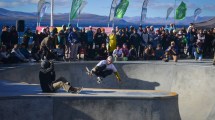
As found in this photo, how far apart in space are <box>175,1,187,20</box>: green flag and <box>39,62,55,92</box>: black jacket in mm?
24849

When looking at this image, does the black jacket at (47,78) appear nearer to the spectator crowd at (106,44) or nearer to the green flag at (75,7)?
the spectator crowd at (106,44)

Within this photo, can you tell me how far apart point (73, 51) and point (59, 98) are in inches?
399

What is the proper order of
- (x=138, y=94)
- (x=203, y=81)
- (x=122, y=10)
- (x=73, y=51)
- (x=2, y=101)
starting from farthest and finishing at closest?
(x=122, y=10) < (x=73, y=51) < (x=203, y=81) < (x=138, y=94) < (x=2, y=101)

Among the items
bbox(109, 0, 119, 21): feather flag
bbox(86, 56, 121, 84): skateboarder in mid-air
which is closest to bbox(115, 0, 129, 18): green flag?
bbox(109, 0, 119, 21): feather flag

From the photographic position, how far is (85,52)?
22984 mm

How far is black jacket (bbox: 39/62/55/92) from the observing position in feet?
41.2

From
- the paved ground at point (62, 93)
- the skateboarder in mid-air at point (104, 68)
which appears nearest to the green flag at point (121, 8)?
the skateboarder in mid-air at point (104, 68)

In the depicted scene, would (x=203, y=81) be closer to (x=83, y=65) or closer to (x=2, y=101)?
(x=83, y=65)

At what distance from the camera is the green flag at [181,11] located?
117 ft

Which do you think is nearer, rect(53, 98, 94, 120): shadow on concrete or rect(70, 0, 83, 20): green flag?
rect(53, 98, 94, 120): shadow on concrete

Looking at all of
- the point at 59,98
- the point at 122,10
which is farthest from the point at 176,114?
the point at 122,10

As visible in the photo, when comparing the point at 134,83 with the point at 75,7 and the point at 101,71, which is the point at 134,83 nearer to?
the point at 101,71

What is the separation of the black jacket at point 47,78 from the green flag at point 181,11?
81.5ft

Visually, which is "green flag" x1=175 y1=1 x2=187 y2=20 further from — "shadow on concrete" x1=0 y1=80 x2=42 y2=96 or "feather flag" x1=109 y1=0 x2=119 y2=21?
"shadow on concrete" x1=0 y1=80 x2=42 y2=96
